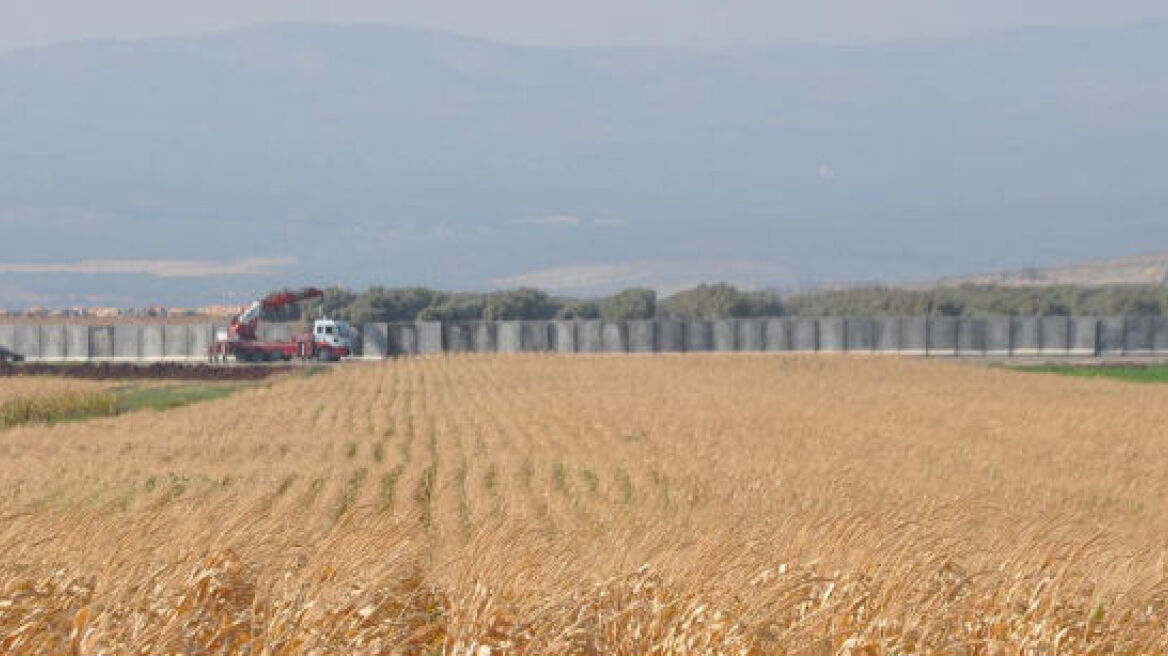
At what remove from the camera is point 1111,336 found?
338 feet

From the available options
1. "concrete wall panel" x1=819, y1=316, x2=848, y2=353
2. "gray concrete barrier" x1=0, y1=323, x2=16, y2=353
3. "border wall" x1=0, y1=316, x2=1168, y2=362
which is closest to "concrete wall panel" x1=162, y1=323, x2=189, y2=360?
"border wall" x1=0, y1=316, x2=1168, y2=362

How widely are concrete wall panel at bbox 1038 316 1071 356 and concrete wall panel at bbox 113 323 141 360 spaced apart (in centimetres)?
4950

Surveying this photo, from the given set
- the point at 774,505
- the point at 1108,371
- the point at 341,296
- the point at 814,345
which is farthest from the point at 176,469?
the point at 341,296

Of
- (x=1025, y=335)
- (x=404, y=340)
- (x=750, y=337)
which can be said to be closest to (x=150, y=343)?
(x=404, y=340)

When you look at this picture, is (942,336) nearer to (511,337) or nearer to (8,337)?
(511,337)

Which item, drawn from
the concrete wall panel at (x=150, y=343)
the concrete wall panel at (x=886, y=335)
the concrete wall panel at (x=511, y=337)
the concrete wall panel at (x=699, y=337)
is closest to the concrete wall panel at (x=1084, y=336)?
the concrete wall panel at (x=886, y=335)

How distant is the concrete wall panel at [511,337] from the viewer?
107562mm

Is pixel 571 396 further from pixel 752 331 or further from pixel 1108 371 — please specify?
pixel 752 331

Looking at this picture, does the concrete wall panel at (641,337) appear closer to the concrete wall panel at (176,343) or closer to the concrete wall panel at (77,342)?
the concrete wall panel at (176,343)

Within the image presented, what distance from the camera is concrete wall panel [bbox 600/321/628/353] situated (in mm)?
107562

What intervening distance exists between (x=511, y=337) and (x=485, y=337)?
1463mm

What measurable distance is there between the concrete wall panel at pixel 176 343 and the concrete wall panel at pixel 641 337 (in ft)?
79.8

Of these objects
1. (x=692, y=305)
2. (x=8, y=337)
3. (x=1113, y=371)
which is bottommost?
(x=1113, y=371)

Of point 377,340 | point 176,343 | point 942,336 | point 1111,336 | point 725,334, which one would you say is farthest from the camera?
point 176,343
